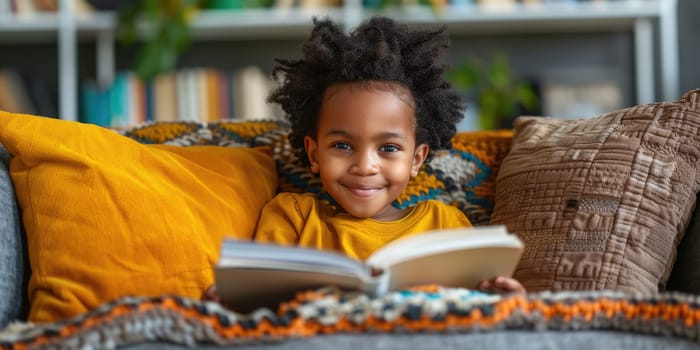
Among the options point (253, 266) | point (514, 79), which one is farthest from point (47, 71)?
point (253, 266)

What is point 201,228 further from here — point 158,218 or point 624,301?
point 624,301

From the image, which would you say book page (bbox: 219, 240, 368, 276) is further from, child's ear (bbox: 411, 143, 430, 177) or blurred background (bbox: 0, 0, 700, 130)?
blurred background (bbox: 0, 0, 700, 130)

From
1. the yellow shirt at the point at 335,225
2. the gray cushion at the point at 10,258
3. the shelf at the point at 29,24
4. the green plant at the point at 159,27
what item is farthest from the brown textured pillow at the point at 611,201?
the shelf at the point at 29,24

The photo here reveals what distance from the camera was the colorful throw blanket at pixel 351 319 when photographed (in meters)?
0.96

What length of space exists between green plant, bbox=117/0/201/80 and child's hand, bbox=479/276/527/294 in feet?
6.27

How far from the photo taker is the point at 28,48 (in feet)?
10.6

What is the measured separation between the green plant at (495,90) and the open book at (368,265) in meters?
1.91

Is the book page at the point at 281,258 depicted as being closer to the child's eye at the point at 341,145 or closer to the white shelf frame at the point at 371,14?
the child's eye at the point at 341,145

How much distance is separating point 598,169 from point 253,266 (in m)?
0.64

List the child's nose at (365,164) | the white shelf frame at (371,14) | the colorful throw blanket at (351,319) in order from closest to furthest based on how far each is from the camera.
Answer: the colorful throw blanket at (351,319)
the child's nose at (365,164)
the white shelf frame at (371,14)

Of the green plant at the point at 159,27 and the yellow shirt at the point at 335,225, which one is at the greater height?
the green plant at the point at 159,27

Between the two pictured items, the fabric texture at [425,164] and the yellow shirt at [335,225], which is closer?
the yellow shirt at [335,225]

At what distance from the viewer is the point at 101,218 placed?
1283 mm

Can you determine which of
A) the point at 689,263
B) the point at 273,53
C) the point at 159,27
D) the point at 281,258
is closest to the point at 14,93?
the point at 159,27
